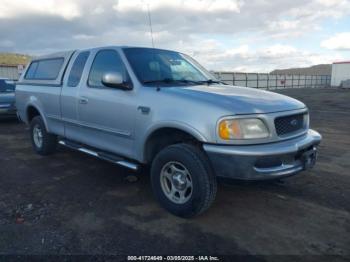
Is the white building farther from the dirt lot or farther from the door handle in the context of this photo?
the door handle

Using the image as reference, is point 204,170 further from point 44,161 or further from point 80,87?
point 44,161

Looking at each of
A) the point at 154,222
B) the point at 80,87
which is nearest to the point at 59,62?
the point at 80,87

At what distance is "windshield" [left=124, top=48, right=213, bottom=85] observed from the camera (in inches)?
159

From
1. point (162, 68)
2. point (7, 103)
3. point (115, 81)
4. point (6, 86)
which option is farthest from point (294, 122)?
point (6, 86)

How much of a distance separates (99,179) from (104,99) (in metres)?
1.31

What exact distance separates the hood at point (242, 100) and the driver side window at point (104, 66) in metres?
0.95

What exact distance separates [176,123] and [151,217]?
1.12 meters

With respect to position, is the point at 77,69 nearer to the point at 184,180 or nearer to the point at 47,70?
the point at 47,70

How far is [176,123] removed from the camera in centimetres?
333

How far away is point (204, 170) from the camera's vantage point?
10.4ft

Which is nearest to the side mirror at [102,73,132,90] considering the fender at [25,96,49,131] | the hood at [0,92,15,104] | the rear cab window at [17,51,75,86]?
the rear cab window at [17,51,75,86]

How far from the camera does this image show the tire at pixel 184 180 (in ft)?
10.5

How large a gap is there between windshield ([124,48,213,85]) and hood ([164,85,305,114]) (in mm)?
432

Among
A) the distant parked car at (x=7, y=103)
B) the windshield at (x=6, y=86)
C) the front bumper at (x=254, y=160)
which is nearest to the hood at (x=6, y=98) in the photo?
the distant parked car at (x=7, y=103)
